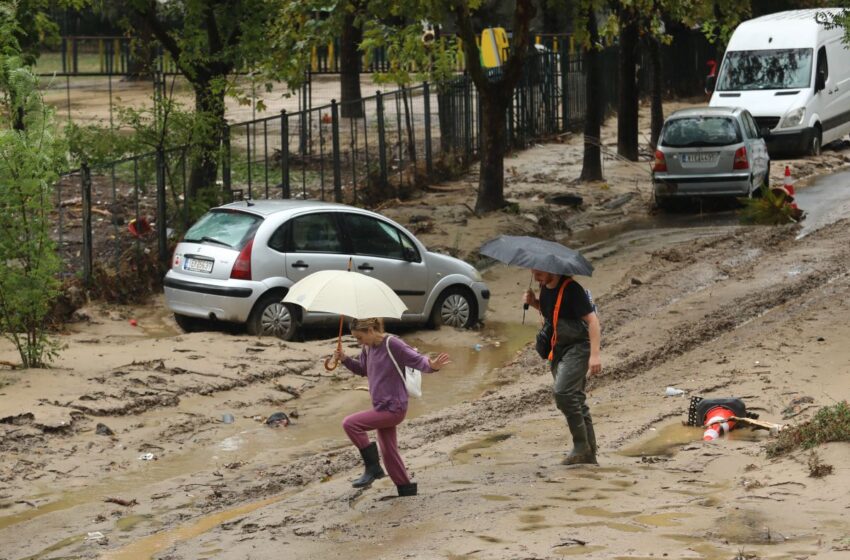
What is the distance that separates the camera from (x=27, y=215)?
12977 mm

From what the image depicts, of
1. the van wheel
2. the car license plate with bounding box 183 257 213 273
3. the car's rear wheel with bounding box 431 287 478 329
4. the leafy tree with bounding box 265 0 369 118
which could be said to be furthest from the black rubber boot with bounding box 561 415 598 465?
the van wheel

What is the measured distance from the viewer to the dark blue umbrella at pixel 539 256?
9.17 metres

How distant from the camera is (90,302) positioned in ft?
55.9

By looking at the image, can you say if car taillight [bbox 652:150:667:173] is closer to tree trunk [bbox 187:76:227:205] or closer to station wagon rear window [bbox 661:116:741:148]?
station wagon rear window [bbox 661:116:741:148]

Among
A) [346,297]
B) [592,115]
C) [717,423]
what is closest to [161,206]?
[717,423]

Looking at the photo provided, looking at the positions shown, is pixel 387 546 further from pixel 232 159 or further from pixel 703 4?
pixel 703 4

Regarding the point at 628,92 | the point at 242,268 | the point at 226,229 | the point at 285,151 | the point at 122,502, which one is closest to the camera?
the point at 122,502

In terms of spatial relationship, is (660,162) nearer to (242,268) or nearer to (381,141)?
(381,141)

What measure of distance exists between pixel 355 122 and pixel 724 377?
13.8 meters

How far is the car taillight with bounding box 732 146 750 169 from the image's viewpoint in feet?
77.1

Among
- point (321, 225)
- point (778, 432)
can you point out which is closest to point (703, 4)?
point (321, 225)

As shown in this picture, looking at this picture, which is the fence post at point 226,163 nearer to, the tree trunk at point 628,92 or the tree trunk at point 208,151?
the tree trunk at point 208,151

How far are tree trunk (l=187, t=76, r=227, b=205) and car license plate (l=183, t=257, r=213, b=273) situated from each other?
154 inches

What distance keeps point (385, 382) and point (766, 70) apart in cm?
2360
